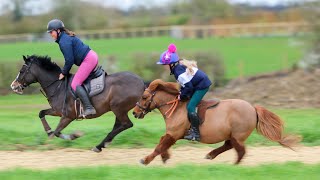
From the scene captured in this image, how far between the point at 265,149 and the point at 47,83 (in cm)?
451

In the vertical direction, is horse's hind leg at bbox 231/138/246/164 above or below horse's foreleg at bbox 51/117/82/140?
above

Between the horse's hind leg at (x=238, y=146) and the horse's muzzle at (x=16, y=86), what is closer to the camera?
the horse's hind leg at (x=238, y=146)

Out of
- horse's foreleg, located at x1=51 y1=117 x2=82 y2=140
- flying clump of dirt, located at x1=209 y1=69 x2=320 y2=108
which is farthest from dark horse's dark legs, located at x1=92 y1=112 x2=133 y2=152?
flying clump of dirt, located at x1=209 y1=69 x2=320 y2=108

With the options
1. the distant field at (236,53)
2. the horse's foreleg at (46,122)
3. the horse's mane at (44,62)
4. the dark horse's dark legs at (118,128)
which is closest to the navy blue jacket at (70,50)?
the horse's mane at (44,62)

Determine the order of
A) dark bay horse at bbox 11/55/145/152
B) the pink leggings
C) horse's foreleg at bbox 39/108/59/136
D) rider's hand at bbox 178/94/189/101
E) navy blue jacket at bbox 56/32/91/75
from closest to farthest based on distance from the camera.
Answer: rider's hand at bbox 178/94/189/101
navy blue jacket at bbox 56/32/91/75
the pink leggings
dark bay horse at bbox 11/55/145/152
horse's foreleg at bbox 39/108/59/136

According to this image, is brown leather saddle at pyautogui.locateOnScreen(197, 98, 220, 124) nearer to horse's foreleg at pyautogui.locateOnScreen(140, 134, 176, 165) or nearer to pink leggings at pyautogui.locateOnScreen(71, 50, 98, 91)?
horse's foreleg at pyautogui.locateOnScreen(140, 134, 176, 165)

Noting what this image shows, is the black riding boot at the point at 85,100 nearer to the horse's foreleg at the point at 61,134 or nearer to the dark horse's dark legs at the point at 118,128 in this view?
the horse's foreleg at the point at 61,134

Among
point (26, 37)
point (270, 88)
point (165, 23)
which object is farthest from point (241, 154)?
point (165, 23)

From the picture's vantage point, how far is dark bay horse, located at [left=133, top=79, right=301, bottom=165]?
9336 millimetres

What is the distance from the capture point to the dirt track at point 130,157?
399 inches

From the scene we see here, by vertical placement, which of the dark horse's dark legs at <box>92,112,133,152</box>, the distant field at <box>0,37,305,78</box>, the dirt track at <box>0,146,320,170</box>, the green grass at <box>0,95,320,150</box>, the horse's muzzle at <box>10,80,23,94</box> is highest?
the horse's muzzle at <box>10,80,23,94</box>

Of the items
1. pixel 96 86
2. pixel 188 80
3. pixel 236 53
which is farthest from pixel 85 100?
pixel 236 53

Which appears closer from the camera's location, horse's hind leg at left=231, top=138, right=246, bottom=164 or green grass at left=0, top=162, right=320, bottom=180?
green grass at left=0, top=162, right=320, bottom=180

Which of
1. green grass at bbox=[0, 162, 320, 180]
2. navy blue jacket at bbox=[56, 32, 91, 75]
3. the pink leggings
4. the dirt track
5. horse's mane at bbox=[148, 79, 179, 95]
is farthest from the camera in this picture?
the pink leggings
